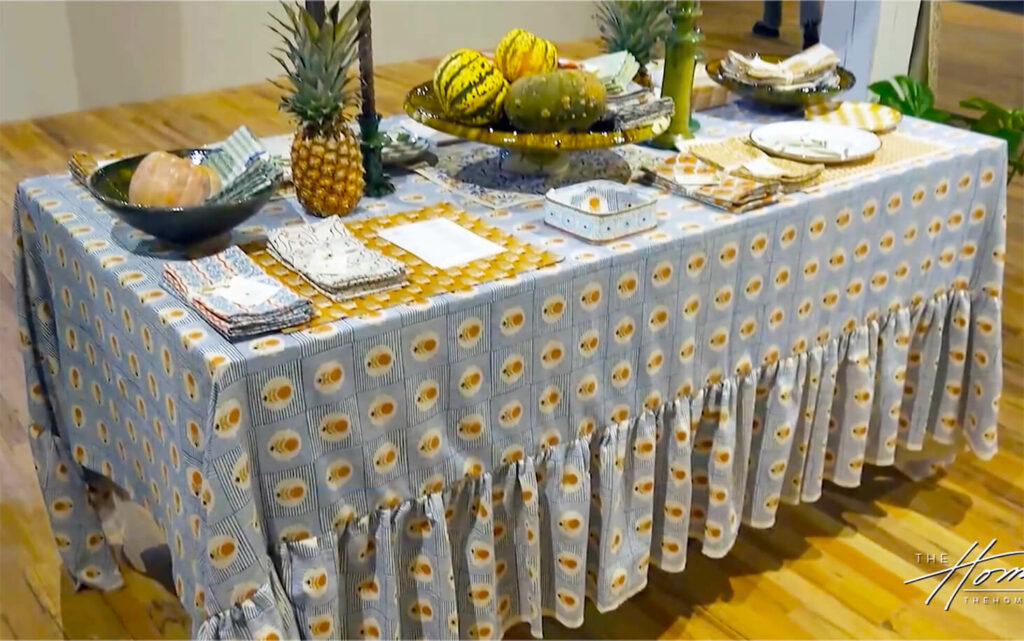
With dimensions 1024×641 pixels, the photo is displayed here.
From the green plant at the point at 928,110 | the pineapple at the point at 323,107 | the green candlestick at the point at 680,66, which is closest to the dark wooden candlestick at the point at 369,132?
the pineapple at the point at 323,107

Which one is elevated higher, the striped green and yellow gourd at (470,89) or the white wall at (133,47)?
the striped green and yellow gourd at (470,89)

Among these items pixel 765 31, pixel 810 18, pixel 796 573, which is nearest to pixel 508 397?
pixel 796 573

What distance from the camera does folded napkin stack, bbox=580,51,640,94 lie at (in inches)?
67.5

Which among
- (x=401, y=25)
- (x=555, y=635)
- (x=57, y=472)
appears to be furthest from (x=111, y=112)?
(x=555, y=635)

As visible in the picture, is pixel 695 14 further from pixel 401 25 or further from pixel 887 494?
pixel 401 25

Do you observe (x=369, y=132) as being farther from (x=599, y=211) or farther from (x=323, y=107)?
(x=599, y=211)

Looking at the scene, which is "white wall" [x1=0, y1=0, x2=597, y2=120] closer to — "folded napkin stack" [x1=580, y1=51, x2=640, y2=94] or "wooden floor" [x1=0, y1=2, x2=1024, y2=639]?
"wooden floor" [x1=0, y1=2, x2=1024, y2=639]

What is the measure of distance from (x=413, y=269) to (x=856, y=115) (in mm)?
1128

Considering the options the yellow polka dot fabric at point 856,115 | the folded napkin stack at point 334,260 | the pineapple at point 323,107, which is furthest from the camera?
the yellow polka dot fabric at point 856,115

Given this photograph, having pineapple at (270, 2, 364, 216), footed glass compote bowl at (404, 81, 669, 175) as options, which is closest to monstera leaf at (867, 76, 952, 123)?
footed glass compote bowl at (404, 81, 669, 175)

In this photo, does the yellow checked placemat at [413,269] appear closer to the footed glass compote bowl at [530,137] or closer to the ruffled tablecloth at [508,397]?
the ruffled tablecloth at [508,397]

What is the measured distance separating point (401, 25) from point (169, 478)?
4702mm

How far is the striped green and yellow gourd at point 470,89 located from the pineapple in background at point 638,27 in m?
0.40

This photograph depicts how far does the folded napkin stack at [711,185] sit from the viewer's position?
156 cm
